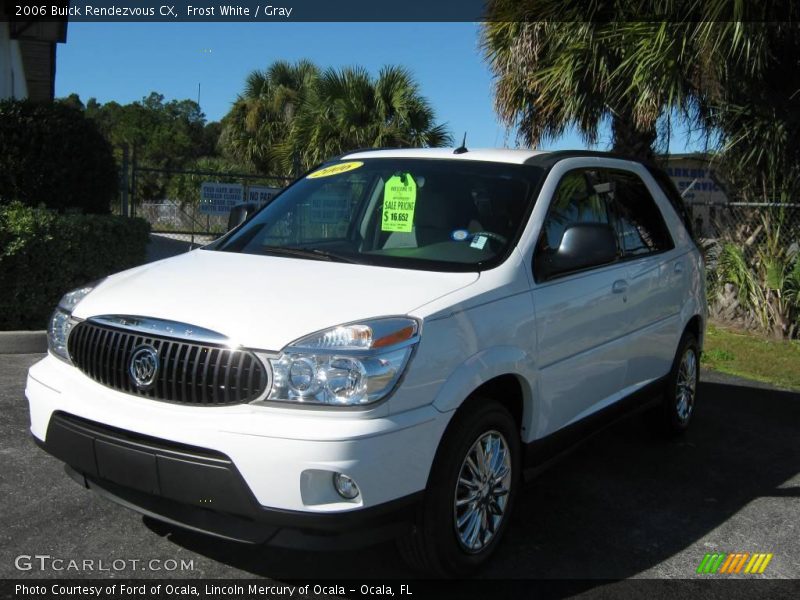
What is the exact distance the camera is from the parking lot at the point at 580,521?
11.9 ft

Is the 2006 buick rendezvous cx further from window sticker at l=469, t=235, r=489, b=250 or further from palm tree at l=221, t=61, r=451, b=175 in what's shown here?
palm tree at l=221, t=61, r=451, b=175

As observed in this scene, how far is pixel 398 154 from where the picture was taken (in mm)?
4754

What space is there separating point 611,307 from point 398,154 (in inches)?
58.6

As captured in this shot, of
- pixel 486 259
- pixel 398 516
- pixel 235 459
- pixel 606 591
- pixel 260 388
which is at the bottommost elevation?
pixel 606 591

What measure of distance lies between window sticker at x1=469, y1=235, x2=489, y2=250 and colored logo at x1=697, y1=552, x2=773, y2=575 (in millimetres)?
1800

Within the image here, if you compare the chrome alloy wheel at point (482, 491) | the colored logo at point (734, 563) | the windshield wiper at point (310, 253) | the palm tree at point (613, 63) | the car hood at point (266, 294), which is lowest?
the colored logo at point (734, 563)

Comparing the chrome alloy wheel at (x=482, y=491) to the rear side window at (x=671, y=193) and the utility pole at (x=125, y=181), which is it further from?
the utility pole at (x=125, y=181)

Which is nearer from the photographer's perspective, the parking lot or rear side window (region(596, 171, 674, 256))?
the parking lot

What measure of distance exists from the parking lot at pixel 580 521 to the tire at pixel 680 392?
149 millimetres

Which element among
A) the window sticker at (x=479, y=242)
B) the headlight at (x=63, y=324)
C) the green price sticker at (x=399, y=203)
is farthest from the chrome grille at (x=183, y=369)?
the green price sticker at (x=399, y=203)

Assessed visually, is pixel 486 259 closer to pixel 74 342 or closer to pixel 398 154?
pixel 398 154

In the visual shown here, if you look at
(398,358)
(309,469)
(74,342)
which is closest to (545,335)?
(398,358)

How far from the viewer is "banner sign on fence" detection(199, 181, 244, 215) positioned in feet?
42.0

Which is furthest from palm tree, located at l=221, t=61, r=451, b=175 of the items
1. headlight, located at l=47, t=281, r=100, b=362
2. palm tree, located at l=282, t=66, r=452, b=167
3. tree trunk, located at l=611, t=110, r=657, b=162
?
headlight, located at l=47, t=281, r=100, b=362
